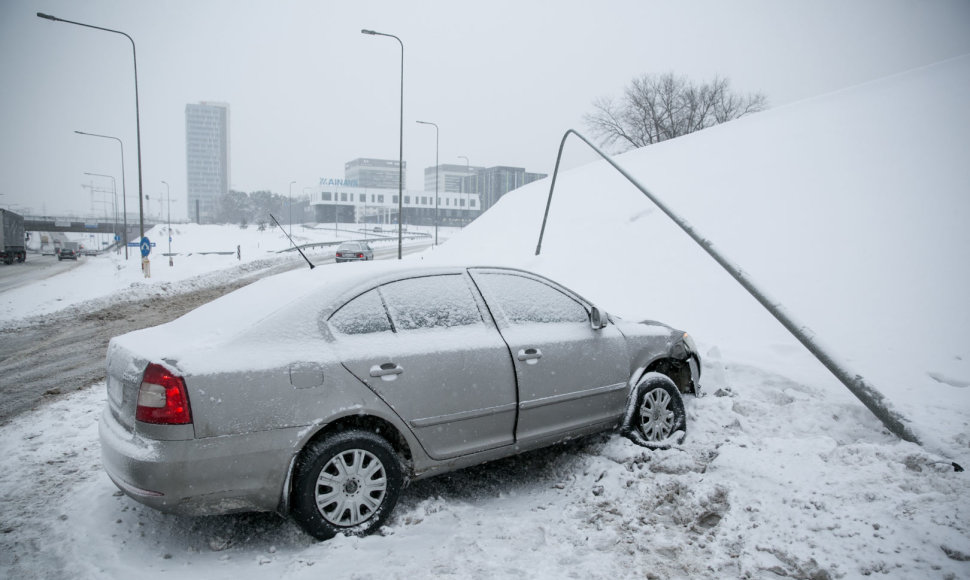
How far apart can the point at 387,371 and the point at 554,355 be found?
133 centimetres

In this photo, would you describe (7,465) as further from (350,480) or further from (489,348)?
(489,348)

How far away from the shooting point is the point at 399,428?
10.9ft

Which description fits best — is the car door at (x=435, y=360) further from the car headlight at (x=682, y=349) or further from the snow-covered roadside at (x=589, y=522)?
the car headlight at (x=682, y=349)

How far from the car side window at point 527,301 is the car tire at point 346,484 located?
1.33 m

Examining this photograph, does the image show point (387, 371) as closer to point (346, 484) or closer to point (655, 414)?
point (346, 484)

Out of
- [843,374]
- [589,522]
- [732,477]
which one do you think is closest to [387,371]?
[589,522]

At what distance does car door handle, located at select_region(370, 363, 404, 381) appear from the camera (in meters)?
3.23

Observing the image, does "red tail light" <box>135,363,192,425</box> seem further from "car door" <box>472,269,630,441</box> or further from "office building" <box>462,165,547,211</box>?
"office building" <box>462,165,547,211</box>

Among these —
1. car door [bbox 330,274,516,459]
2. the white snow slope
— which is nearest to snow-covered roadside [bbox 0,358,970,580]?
the white snow slope

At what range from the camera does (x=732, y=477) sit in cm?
387

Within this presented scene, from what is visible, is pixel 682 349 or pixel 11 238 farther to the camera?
pixel 11 238

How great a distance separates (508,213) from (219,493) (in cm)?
2171

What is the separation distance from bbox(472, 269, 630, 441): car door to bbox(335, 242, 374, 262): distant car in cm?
2413

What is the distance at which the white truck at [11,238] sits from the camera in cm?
3453
